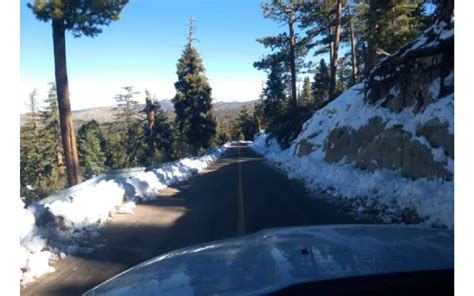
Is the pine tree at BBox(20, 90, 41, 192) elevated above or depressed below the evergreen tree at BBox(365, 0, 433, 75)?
below

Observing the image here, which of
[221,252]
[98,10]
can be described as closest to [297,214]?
[221,252]

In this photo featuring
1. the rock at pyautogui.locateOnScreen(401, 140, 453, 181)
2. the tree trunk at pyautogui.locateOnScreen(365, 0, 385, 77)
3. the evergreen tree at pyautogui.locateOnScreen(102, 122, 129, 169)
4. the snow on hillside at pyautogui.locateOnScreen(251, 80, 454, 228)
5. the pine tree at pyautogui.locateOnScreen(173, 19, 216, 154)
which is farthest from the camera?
the evergreen tree at pyautogui.locateOnScreen(102, 122, 129, 169)

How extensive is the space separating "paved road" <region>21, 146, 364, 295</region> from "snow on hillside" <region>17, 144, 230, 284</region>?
9.9 inches

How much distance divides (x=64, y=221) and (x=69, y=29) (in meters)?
11.6

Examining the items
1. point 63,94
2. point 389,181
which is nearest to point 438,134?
point 389,181

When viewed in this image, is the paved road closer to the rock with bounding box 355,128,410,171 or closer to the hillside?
the hillside

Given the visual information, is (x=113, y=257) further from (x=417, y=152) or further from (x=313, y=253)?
(x=417, y=152)

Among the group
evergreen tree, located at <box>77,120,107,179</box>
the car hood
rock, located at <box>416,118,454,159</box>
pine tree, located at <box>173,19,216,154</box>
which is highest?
pine tree, located at <box>173,19,216,154</box>

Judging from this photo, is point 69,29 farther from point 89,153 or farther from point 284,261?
point 89,153

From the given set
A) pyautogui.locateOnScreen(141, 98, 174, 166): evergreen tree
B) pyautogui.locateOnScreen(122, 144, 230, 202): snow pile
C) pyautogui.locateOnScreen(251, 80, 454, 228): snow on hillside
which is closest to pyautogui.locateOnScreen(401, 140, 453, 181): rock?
pyautogui.locateOnScreen(251, 80, 454, 228): snow on hillside

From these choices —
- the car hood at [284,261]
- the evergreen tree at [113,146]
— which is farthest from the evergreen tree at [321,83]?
the car hood at [284,261]

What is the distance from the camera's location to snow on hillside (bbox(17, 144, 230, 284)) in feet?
18.9

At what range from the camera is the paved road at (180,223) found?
5422mm

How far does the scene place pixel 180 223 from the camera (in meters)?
8.41
